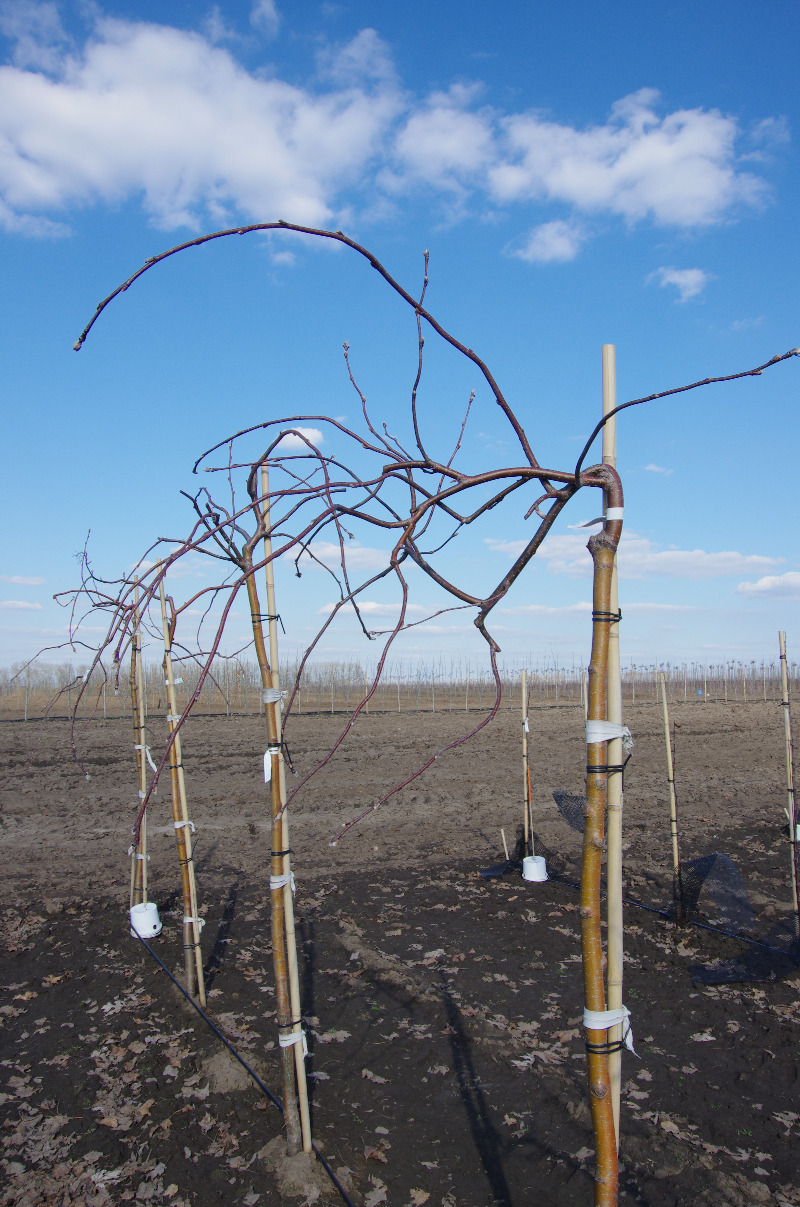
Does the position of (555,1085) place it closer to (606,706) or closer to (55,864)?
(606,706)

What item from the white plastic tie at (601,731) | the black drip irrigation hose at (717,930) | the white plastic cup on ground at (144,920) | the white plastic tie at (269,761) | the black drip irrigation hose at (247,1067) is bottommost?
the black drip irrigation hose at (717,930)

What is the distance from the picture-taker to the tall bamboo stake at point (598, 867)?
144 centimetres

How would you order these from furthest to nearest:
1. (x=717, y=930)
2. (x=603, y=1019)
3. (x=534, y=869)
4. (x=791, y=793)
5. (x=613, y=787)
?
1. (x=534, y=869)
2. (x=717, y=930)
3. (x=791, y=793)
4. (x=613, y=787)
5. (x=603, y=1019)

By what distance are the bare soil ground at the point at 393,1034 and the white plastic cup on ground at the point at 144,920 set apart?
4.7 inches

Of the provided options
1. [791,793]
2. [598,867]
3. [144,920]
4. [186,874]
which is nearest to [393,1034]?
[186,874]

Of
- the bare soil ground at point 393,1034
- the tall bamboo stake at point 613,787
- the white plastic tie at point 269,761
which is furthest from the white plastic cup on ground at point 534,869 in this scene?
the tall bamboo stake at point 613,787

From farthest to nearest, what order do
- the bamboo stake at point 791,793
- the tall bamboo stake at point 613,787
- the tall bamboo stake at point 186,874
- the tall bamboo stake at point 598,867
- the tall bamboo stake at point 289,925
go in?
the bamboo stake at point 791,793 < the tall bamboo stake at point 186,874 < the tall bamboo stake at point 289,925 < the tall bamboo stake at point 613,787 < the tall bamboo stake at point 598,867

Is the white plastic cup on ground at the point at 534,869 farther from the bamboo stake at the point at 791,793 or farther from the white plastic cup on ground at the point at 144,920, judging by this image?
the white plastic cup on ground at the point at 144,920

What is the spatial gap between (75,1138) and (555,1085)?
2.02m

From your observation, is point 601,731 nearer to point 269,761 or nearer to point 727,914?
point 269,761

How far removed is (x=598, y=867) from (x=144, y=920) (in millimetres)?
3985

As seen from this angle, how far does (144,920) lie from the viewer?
4559 mm

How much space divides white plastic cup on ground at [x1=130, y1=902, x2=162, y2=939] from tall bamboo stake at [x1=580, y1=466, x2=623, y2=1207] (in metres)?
3.84

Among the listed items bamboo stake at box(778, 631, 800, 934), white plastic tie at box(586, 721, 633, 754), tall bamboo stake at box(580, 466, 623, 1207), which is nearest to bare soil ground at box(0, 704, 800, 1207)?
bamboo stake at box(778, 631, 800, 934)
